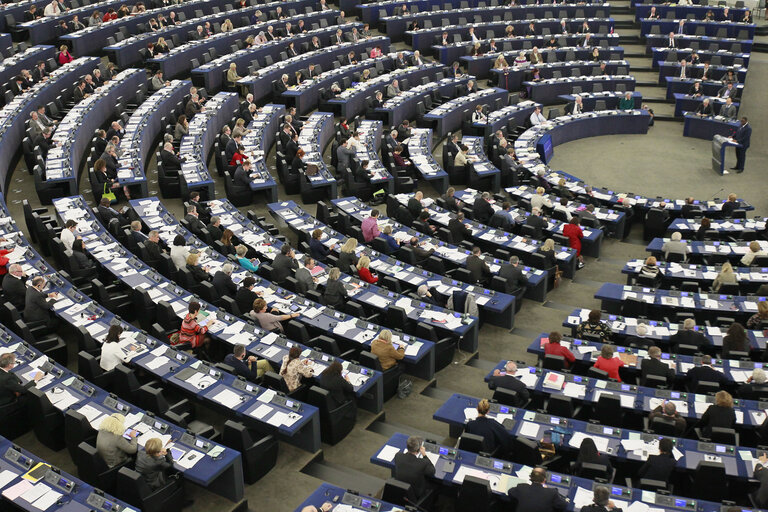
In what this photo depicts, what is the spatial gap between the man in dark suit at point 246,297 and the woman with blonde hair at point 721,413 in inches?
332

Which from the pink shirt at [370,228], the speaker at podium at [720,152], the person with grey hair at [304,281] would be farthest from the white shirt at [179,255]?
the speaker at podium at [720,152]

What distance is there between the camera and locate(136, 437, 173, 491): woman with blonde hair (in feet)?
34.6

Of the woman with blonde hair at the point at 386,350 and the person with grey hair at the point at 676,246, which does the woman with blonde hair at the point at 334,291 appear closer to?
the woman with blonde hair at the point at 386,350

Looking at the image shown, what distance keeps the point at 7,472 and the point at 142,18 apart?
2606 cm

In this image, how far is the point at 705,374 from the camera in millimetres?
13141

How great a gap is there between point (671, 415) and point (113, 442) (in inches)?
317

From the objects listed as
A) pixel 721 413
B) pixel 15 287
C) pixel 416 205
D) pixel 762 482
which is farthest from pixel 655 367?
pixel 15 287

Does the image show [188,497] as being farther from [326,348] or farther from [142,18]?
[142,18]

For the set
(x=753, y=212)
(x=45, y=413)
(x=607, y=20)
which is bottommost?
(x=753, y=212)

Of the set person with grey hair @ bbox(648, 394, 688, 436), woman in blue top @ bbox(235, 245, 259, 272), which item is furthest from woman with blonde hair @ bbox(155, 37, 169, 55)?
person with grey hair @ bbox(648, 394, 688, 436)

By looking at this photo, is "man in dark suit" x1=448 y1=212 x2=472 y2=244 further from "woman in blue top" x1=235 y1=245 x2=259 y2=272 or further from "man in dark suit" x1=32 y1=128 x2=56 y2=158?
"man in dark suit" x1=32 y1=128 x2=56 y2=158

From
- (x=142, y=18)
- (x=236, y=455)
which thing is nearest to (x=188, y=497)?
(x=236, y=455)

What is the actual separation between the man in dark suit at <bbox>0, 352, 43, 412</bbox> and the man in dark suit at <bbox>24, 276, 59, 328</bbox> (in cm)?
211

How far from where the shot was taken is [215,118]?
1030 inches
